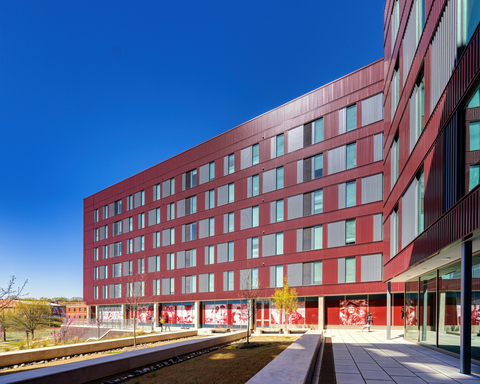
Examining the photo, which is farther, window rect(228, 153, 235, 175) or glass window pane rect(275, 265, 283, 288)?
window rect(228, 153, 235, 175)

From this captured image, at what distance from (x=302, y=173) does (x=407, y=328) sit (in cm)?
1945

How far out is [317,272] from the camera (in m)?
35.9

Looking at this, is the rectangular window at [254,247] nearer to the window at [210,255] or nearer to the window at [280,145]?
the window at [210,255]

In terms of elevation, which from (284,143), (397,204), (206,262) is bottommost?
(206,262)

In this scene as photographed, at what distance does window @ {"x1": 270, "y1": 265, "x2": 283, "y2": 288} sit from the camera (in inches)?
1514

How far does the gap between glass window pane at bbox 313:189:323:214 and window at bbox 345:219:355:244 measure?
3.02m

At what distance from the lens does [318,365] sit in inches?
470

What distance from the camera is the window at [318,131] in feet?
123

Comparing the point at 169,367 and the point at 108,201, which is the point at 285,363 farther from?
the point at 108,201

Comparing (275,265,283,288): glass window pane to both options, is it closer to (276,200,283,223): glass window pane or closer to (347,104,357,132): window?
(276,200,283,223): glass window pane

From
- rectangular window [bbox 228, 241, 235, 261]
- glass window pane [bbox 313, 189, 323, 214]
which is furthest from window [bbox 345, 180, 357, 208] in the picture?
rectangular window [bbox 228, 241, 235, 261]

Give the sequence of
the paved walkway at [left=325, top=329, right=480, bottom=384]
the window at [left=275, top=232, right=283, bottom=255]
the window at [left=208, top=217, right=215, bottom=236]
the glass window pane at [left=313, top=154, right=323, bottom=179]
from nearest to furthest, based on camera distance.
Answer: the paved walkway at [left=325, top=329, right=480, bottom=384] → the glass window pane at [left=313, top=154, right=323, bottom=179] → the window at [left=275, top=232, right=283, bottom=255] → the window at [left=208, top=217, right=215, bottom=236]

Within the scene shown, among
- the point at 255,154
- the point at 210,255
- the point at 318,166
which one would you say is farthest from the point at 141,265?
the point at 318,166

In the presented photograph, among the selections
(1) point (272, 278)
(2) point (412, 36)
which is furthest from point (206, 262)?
(2) point (412, 36)
